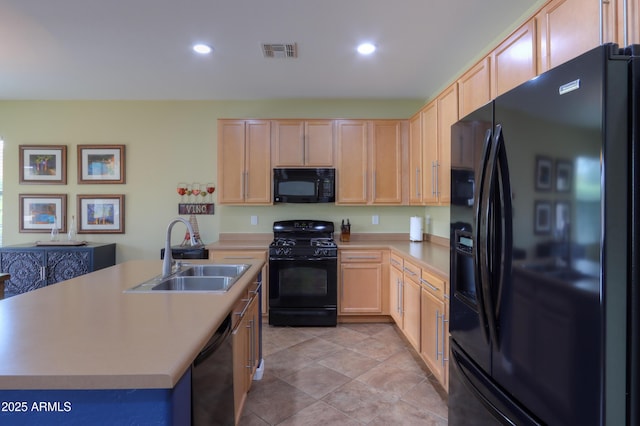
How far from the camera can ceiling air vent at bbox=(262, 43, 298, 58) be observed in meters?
2.68

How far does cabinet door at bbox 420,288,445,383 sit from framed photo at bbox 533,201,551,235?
121 cm

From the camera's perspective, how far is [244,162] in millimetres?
3771

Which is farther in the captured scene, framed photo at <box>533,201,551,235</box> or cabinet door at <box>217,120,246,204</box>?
cabinet door at <box>217,120,246,204</box>

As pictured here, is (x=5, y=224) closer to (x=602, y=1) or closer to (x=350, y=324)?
(x=350, y=324)

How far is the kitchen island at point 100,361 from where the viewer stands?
0.81 metres

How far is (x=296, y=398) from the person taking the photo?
2234 millimetres

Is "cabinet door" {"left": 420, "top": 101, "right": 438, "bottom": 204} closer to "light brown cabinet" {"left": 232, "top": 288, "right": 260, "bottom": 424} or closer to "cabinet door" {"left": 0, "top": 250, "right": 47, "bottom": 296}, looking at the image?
"light brown cabinet" {"left": 232, "top": 288, "right": 260, "bottom": 424}

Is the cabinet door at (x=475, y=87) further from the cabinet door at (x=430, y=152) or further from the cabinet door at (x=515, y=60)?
the cabinet door at (x=430, y=152)

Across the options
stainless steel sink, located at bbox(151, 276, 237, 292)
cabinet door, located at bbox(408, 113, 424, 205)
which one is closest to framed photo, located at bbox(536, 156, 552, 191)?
stainless steel sink, located at bbox(151, 276, 237, 292)

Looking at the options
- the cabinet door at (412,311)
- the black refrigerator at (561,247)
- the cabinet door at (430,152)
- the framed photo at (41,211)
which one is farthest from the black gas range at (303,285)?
the framed photo at (41,211)

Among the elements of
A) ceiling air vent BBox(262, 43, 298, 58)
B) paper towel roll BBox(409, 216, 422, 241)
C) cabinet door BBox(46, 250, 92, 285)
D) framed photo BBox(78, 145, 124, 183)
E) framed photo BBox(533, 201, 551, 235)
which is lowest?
cabinet door BBox(46, 250, 92, 285)

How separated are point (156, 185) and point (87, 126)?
1.11 meters

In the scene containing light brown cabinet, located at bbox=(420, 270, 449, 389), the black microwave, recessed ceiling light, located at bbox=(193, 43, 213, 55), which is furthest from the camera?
the black microwave

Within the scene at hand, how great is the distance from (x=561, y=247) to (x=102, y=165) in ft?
15.3
